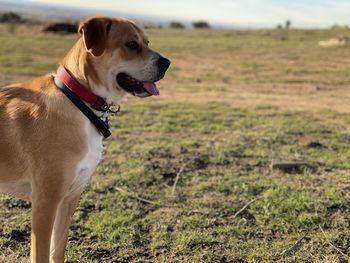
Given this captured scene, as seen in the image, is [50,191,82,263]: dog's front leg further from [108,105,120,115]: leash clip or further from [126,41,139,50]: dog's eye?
[126,41,139,50]: dog's eye

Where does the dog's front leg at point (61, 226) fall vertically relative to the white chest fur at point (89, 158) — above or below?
below

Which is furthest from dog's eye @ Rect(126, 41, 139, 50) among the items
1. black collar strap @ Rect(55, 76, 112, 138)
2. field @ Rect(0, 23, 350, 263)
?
field @ Rect(0, 23, 350, 263)

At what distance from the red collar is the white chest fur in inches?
6.3

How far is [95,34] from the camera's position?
3.56m

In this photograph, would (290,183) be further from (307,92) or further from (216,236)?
(307,92)

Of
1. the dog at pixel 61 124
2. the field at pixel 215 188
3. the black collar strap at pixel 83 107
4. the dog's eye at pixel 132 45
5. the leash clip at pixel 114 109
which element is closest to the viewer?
the dog at pixel 61 124

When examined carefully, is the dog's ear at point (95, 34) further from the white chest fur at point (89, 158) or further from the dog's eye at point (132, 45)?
the white chest fur at point (89, 158)

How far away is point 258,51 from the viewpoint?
78.5 feet

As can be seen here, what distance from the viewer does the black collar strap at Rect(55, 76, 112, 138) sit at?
3.47 meters

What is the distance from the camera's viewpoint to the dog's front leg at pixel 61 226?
383cm

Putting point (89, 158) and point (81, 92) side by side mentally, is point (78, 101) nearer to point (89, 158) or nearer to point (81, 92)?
point (81, 92)

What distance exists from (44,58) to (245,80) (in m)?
8.98

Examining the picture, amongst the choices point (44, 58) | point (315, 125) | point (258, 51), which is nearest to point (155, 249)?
point (315, 125)

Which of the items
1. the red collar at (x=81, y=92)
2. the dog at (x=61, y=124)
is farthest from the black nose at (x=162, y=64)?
the red collar at (x=81, y=92)
